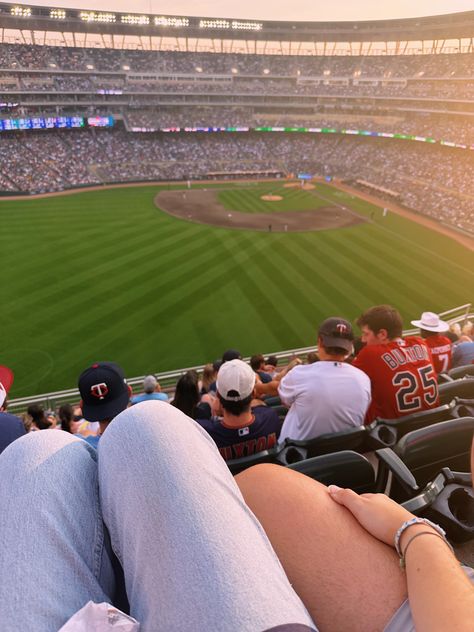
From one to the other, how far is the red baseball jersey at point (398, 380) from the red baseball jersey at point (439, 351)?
7.66ft

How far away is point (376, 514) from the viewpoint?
1.54 meters

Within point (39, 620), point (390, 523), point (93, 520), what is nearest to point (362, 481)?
point (390, 523)

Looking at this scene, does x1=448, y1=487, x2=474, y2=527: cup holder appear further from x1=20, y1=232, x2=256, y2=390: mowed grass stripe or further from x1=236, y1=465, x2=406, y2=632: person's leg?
x1=20, y1=232, x2=256, y2=390: mowed grass stripe

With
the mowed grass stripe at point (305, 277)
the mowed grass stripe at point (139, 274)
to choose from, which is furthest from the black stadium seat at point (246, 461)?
the mowed grass stripe at point (139, 274)

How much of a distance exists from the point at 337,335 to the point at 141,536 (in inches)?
144

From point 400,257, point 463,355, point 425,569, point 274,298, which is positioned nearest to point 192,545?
point 425,569

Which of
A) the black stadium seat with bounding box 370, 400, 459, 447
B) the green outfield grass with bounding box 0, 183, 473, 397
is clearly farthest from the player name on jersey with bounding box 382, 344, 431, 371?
the green outfield grass with bounding box 0, 183, 473, 397

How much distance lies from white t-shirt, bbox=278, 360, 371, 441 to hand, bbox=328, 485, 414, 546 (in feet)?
8.25

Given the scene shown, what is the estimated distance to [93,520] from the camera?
4.30 feet

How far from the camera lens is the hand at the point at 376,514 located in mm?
1497

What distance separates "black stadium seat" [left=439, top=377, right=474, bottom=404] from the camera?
523 cm

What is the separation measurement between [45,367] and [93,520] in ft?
54.2

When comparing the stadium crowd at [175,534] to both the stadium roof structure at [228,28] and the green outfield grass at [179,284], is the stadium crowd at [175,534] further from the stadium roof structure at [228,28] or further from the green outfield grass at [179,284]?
the stadium roof structure at [228,28]

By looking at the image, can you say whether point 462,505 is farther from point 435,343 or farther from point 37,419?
point 37,419
